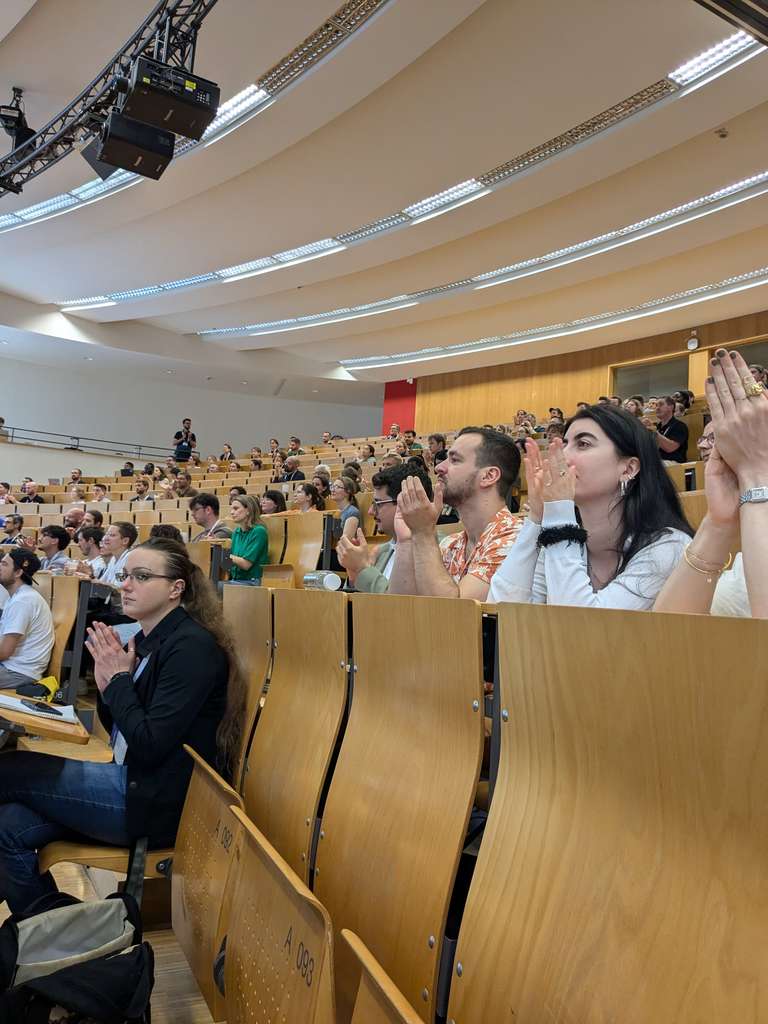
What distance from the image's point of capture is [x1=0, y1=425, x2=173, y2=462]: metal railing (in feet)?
50.9

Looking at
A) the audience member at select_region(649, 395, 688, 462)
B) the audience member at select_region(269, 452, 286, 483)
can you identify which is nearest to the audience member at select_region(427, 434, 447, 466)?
the audience member at select_region(649, 395, 688, 462)

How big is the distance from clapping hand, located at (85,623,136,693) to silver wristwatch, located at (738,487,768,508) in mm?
1515

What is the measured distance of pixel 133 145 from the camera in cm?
563

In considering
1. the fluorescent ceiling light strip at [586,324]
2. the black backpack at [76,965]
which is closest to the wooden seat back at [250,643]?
the black backpack at [76,965]

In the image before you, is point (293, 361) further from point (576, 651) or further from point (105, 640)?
point (576, 651)

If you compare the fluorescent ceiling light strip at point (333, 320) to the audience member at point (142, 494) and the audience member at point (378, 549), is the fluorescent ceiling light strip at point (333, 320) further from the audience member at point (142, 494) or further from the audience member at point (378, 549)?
the audience member at point (378, 549)

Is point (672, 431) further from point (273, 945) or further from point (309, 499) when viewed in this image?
point (273, 945)

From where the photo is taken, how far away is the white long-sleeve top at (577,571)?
1.46 m

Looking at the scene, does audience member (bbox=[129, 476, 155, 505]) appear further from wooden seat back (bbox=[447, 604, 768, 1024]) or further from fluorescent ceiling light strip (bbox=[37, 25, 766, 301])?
wooden seat back (bbox=[447, 604, 768, 1024])

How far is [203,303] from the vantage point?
41.1 feet

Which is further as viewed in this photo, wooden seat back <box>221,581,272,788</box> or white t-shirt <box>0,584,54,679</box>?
white t-shirt <box>0,584,54,679</box>

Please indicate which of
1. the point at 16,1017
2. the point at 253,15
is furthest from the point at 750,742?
the point at 253,15

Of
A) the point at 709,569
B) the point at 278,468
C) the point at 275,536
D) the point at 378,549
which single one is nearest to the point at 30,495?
the point at 278,468

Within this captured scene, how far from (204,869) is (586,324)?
12638 mm
